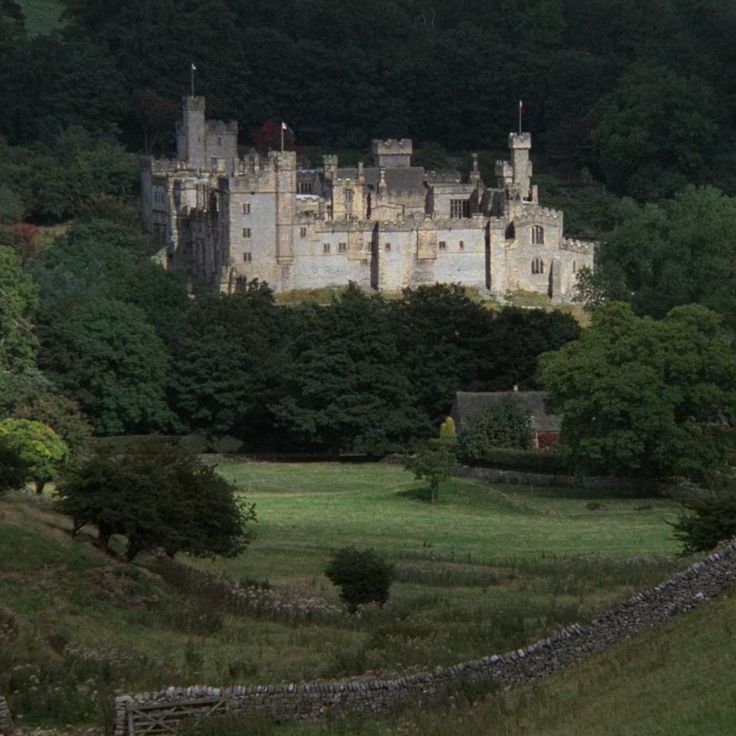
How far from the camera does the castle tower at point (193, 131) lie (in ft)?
431

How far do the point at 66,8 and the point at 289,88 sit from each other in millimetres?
16547

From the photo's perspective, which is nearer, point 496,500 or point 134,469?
point 134,469

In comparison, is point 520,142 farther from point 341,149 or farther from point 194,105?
point 341,149

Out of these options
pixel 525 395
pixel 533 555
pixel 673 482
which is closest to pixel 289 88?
pixel 525 395

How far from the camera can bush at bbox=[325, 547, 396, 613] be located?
50500 mm

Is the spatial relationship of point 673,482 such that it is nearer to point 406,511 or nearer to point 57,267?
point 406,511

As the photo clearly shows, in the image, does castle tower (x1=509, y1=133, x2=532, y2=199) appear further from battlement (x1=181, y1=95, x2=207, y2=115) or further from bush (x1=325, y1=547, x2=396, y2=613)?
bush (x1=325, y1=547, x2=396, y2=613)

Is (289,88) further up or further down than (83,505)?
further up

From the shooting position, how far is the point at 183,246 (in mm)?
116562

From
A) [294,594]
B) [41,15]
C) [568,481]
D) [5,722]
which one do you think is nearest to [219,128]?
[41,15]

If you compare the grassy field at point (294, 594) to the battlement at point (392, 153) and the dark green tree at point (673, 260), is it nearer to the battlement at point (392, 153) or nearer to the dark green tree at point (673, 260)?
the dark green tree at point (673, 260)

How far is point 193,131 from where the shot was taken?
132 metres

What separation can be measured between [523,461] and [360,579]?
110 feet

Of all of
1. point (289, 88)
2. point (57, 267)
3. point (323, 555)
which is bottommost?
point (323, 555)
